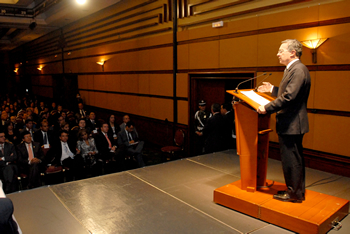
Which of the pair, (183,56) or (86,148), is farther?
(183,56)

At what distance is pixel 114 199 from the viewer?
3.05 metres

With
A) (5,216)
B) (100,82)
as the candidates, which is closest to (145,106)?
(100,82)

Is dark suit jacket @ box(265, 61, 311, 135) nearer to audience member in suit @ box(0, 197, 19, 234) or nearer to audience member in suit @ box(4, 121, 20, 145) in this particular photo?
audience member in suit @ box(0, 197, 19, 234)

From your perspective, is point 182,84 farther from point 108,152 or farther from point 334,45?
point 334,45

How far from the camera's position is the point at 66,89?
13.4 meters

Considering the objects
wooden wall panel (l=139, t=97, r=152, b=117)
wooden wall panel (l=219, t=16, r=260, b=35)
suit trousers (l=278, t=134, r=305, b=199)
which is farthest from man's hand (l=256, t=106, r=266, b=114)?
wooden wall panel (l=139, t=97, r=152, b=117)

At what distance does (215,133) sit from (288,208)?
8.73 ft

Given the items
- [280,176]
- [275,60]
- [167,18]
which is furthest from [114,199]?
[167,18]

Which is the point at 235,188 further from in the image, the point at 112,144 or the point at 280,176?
the point at 112,144

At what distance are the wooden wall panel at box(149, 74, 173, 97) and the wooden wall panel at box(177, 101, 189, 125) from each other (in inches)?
16.7

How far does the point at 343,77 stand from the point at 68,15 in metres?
9.31

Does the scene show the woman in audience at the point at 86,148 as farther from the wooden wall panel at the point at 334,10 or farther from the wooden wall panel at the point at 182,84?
the wooden wall panel at the point at 334,10

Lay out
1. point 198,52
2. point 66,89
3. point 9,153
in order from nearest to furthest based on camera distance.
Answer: point 9,153 < point 198,52 < point 66,89

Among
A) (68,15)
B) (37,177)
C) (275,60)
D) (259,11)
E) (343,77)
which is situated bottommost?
(37,177)
